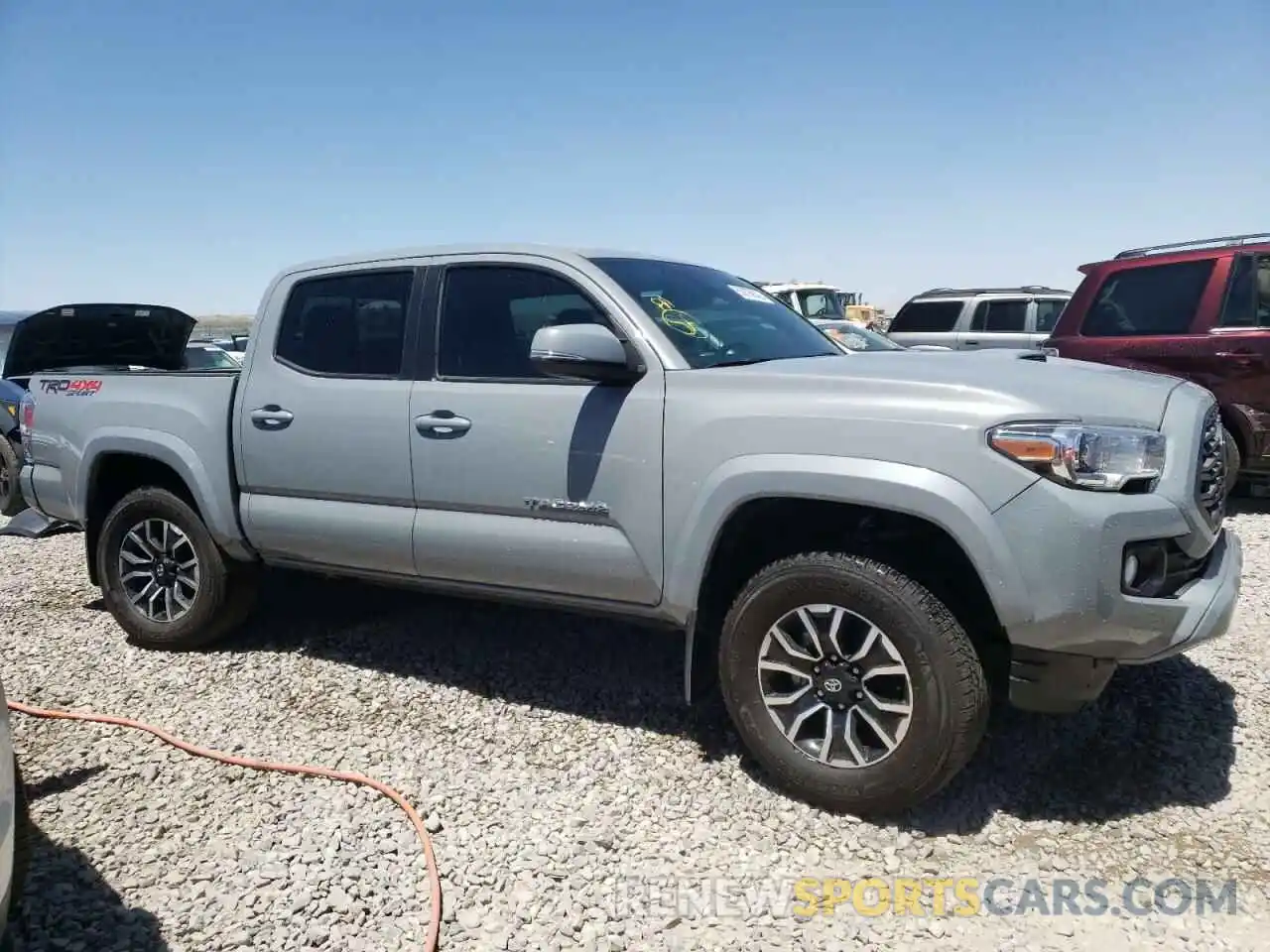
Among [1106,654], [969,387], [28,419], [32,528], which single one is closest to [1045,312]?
[969,387]

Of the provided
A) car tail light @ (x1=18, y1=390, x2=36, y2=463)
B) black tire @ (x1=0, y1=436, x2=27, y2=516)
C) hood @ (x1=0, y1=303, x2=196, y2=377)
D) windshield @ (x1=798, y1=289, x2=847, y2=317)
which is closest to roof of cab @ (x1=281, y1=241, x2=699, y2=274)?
car tail light @ (x1=18, y1=390, x2=36, y2=463)

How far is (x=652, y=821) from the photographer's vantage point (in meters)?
2.92

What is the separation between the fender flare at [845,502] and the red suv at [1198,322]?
173 inches

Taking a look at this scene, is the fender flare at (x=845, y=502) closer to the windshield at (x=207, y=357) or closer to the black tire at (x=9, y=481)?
the black tire at (x=9, y=481)

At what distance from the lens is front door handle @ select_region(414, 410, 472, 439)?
346cm

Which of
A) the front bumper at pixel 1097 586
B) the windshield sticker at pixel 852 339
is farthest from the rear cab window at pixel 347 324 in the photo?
the windshield sticker at pixel 852 339

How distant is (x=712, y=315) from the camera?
364 cm

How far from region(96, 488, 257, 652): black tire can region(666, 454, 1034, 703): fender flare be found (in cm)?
238

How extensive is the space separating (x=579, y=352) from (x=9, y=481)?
7.78m

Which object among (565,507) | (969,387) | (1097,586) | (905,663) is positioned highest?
(969,387)

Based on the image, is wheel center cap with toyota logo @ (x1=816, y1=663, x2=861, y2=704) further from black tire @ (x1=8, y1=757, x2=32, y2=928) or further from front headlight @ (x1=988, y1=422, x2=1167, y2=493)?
black tire @ (x1=8, y1=757, x2=32, y2=928)

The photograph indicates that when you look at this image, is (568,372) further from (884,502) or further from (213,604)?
(213,604)

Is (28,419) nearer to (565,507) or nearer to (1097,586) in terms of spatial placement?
(565,507)

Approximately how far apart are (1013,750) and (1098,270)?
534 cm
